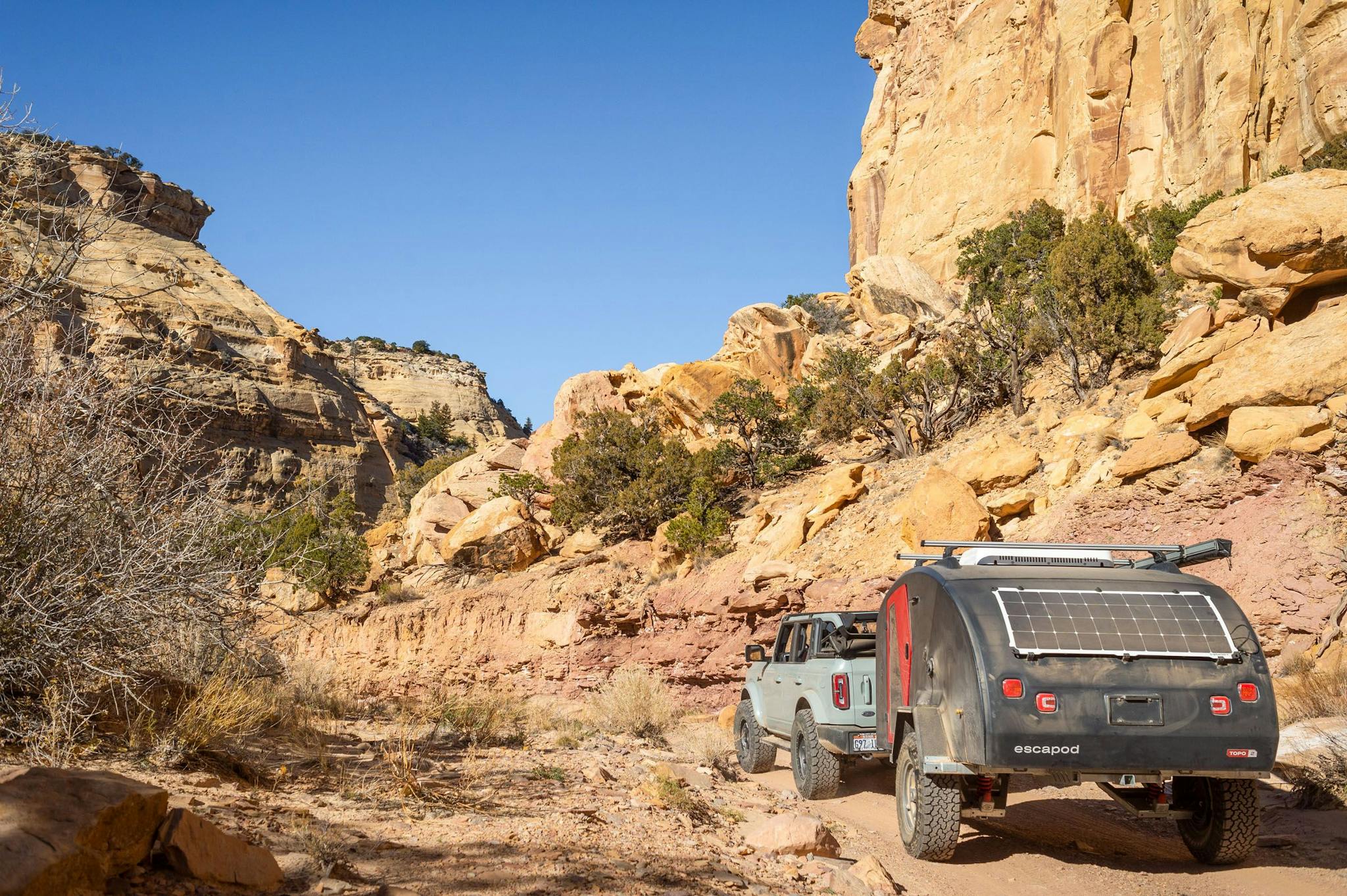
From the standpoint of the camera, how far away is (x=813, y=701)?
352 inches

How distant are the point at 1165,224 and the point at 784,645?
26.4m

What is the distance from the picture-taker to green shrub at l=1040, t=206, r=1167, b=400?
70.3 feet

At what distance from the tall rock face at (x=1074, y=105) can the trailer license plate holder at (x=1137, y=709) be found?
28303 mm

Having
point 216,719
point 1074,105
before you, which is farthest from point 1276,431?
point 1074,105

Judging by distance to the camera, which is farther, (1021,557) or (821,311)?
(821,311)

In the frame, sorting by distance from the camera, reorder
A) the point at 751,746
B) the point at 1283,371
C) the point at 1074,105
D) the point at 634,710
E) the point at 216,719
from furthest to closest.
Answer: the point at 1074,105
the point at 1283,371
the point at 634,710
the point at 751,746
the point at 216,719

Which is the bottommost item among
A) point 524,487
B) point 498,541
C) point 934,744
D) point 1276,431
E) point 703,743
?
point 703,743

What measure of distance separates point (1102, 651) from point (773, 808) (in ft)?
11.8

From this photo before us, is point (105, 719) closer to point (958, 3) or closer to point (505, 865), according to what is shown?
point (505, 865)

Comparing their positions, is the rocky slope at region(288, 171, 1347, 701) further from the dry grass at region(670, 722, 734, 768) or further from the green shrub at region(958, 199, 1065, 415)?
the dry grass at region(670, 722, 734, 768)

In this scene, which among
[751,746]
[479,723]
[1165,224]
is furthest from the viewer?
[1165,224]

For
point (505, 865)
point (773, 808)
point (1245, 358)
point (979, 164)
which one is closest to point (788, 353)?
point (979, 164)

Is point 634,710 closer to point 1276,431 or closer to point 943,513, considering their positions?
point 943,513

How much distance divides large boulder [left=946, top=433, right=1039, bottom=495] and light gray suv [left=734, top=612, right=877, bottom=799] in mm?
8708
